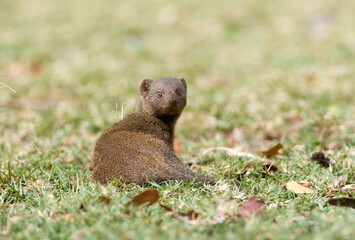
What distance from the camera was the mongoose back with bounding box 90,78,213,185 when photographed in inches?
139

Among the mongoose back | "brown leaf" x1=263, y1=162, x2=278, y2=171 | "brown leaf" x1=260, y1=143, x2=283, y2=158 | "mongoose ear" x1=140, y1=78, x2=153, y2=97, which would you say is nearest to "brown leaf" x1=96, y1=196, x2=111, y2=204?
the mongoose back

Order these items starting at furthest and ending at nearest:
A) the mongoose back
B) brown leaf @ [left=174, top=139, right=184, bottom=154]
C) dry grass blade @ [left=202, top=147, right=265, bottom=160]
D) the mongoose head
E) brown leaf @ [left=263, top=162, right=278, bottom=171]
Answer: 1. brown leaf @ [left=174, top=139, right=184, bottom=154]
2. dry grass blade @ [left=202, top=147, right=265, bottom=160]
3. brown leaf @ [left=263, top=162, right=278, bottom=171]
4. the mongoose head
5. the mongoose back

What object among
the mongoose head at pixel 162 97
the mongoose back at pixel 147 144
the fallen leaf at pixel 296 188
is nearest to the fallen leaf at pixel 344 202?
the fallen leaf at pixel 296 188

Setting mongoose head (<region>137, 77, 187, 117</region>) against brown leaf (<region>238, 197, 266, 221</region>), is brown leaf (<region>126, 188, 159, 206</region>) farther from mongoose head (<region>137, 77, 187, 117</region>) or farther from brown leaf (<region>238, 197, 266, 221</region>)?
mongoose head (<region>137, 77, 187, 117</region>)

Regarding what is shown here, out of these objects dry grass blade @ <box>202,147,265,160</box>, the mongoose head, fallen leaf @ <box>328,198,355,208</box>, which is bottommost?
fallen leaf @ <box>328,198,355,208</box>

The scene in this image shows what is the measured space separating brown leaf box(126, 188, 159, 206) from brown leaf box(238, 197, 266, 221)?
576 mm

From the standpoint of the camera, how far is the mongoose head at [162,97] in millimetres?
4031

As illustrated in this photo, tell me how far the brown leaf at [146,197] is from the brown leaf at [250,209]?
1.89ft

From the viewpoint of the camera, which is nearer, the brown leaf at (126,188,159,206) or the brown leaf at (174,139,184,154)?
the brown leaf at (126,188,159,206)

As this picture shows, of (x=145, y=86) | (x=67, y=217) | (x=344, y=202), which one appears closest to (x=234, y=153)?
(x=145, y=86)

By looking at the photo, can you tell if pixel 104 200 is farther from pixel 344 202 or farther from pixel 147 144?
pixel 344 202

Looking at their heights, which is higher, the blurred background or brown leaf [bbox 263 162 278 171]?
the blurred background

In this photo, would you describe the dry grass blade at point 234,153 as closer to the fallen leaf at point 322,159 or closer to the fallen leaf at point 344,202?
the fallen leaf at point 322,159

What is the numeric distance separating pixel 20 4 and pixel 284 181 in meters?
11.8
